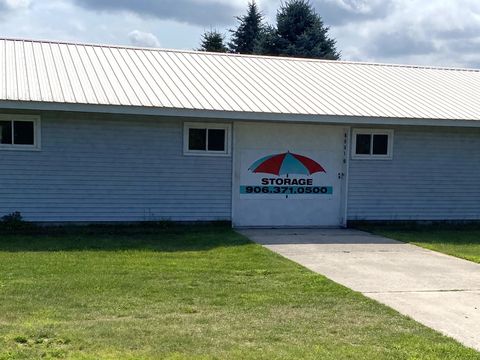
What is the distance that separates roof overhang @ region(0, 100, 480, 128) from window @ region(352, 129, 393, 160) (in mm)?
879

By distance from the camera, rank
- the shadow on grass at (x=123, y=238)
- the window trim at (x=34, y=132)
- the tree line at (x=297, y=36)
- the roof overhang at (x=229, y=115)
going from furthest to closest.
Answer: the tree line at (x=297, y=36) < the window trim at (x=34, y=132) < the roof overhang at (x=229, y=115) < the shadow on grass at (x=123, y=238)

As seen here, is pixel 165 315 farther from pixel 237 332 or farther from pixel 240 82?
pixel 240 82

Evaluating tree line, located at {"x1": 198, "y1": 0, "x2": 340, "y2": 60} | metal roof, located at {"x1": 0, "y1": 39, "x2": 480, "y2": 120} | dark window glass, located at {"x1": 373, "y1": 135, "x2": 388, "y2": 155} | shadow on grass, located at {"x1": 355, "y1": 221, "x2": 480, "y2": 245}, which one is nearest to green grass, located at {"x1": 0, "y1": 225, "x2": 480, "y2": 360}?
metal roof, located at {"x1": 0, "y1": 39, "x2": 480, "y2": 120}

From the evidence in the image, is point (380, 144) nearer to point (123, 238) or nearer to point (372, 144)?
point (372, 144)

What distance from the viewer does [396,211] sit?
13.8 meters

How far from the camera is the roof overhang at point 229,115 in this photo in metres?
10.8

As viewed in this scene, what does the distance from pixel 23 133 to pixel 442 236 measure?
29.1 feet

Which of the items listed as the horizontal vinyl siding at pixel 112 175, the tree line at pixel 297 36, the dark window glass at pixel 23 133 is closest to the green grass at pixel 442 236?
the horizontal vinyl siding at pixel 112 175

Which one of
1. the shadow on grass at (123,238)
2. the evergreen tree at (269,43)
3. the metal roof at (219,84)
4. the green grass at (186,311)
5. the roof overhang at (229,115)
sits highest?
the evergreen tree at (269,43)

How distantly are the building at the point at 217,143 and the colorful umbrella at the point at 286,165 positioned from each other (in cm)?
2

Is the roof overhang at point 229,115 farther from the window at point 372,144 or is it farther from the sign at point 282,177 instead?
the sign at point 282,177

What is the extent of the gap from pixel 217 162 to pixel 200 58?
4.31 metres

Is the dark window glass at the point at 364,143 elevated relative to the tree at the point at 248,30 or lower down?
lower down

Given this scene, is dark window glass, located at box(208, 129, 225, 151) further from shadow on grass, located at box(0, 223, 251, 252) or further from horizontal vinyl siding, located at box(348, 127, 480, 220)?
horizontal vinyl siding, located at box(348, 127, 480, 220)
